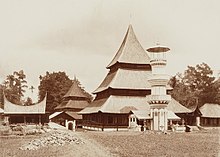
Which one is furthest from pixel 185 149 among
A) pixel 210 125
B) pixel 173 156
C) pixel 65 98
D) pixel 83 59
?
pixel 65 98

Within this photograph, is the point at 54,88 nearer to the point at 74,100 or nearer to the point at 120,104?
the point at 74,100

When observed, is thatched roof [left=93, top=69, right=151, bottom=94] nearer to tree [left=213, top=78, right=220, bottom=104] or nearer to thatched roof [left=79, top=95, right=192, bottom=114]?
thatched roof [left=79, top=95, right=192, bottom=114]

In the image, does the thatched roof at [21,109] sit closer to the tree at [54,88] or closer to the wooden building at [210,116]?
Result: the tree at [54,88]

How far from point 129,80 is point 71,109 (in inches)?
527

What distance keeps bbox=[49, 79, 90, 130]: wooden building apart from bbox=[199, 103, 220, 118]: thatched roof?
15.3 metres

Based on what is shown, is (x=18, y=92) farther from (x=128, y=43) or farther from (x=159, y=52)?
(x=159, y=52)

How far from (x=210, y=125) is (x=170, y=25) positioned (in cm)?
3077

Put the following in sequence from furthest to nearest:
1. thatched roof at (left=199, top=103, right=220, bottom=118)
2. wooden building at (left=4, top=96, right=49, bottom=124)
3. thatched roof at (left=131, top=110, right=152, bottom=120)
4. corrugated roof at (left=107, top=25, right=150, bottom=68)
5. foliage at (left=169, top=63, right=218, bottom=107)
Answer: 1. foliage at (left=169, top=63, right=218, bottom=107)
2. thatched roof at (left=199, top=103, right=220, bottom=118)
3. wooden building at (left=4, top=96, right=49, bottom=124)
4. corrugated roof at (left=107, top=25, right=150, bottom=68)
5. thatched roof at (left=131, top=110, right=152, bottom=120)

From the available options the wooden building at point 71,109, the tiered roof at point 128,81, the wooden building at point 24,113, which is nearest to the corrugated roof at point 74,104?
the wooden building at point 71,109

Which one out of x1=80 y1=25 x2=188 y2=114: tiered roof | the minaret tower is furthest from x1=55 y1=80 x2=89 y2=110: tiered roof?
the minaret tower

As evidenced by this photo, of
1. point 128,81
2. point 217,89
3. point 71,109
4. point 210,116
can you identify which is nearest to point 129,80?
point 128,81

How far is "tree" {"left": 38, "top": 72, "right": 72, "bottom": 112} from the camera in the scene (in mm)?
53750

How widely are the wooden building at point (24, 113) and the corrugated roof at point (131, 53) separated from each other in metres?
9.79

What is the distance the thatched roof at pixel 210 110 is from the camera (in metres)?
44.7
